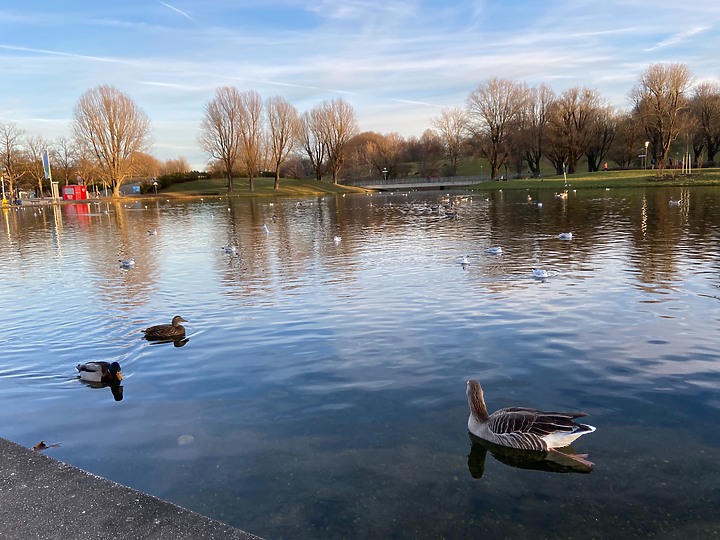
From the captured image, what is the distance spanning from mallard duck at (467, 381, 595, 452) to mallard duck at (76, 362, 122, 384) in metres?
5.91

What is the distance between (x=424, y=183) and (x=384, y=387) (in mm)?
111715

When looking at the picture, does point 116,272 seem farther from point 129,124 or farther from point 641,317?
point 129,124

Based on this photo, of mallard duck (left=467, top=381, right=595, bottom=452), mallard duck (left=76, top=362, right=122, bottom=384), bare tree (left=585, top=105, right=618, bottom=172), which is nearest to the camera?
mallard duck (left=467, top=381, right=595, bottom=452)

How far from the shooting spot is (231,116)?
9381 centimetres

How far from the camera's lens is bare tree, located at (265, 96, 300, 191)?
326 ft

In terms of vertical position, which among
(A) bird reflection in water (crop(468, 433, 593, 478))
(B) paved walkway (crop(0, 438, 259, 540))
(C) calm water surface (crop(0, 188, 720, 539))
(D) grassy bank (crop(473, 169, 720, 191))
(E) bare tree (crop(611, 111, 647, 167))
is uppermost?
(E) bare tree (crop(611, 111, 647, 167))

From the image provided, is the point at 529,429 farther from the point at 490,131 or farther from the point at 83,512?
the point at 490,131

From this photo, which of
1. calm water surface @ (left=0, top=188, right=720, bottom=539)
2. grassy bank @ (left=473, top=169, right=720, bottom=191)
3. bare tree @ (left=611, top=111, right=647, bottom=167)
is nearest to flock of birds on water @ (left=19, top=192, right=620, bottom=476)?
calm water surface @ (left=0, top=188, right=720, bottom=539)

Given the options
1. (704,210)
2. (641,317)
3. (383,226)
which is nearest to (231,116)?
(383,226)

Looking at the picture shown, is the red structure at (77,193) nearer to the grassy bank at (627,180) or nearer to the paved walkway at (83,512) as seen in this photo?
the grassy bank at (627,180)

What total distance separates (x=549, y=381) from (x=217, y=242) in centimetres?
2226

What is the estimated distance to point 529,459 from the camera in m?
6.29

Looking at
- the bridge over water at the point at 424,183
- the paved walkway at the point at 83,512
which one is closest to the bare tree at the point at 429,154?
the bridge over water at the point at 424,183

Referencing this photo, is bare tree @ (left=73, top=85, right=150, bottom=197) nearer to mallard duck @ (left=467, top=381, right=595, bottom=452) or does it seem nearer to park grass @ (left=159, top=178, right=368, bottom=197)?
park grass @ (left=159, top=178, right=368, bottom=197)
